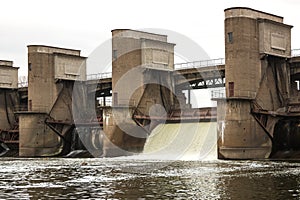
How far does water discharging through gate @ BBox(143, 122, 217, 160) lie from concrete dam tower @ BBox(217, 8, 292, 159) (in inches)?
116

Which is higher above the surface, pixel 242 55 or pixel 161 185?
pixel 242 55

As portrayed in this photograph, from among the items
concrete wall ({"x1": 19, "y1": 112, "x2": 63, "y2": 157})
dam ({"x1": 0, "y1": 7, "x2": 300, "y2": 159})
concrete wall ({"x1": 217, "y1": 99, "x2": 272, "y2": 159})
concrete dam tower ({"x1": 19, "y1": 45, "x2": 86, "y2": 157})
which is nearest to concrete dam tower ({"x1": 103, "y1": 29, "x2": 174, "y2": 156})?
dam ({"x1": 0, "y1": 7, "x2": 300, "y2": 159})

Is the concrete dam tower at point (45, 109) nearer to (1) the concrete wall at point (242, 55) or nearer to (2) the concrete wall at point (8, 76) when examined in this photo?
(2) the concrete wall at point (8, 76)

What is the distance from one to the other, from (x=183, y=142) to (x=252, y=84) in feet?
26.7

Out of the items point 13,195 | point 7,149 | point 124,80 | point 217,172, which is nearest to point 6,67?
point 7,149

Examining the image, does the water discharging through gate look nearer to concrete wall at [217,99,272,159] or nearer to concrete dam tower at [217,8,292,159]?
concrete wall at [217,99,272,159]

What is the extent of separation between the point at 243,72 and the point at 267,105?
13.6 feet

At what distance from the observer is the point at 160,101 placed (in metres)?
58.8

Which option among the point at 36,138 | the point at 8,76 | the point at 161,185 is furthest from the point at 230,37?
the point at 8,76

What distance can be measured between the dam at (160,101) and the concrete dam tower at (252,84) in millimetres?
80

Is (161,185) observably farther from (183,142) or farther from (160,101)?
(160,101)

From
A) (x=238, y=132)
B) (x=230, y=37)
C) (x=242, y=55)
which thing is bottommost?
(x=238, y=132)

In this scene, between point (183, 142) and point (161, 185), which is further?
point (183, 142)

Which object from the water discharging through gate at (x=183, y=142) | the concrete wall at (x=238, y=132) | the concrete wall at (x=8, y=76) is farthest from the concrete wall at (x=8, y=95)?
the concrete wall at (x=238, y=132)
